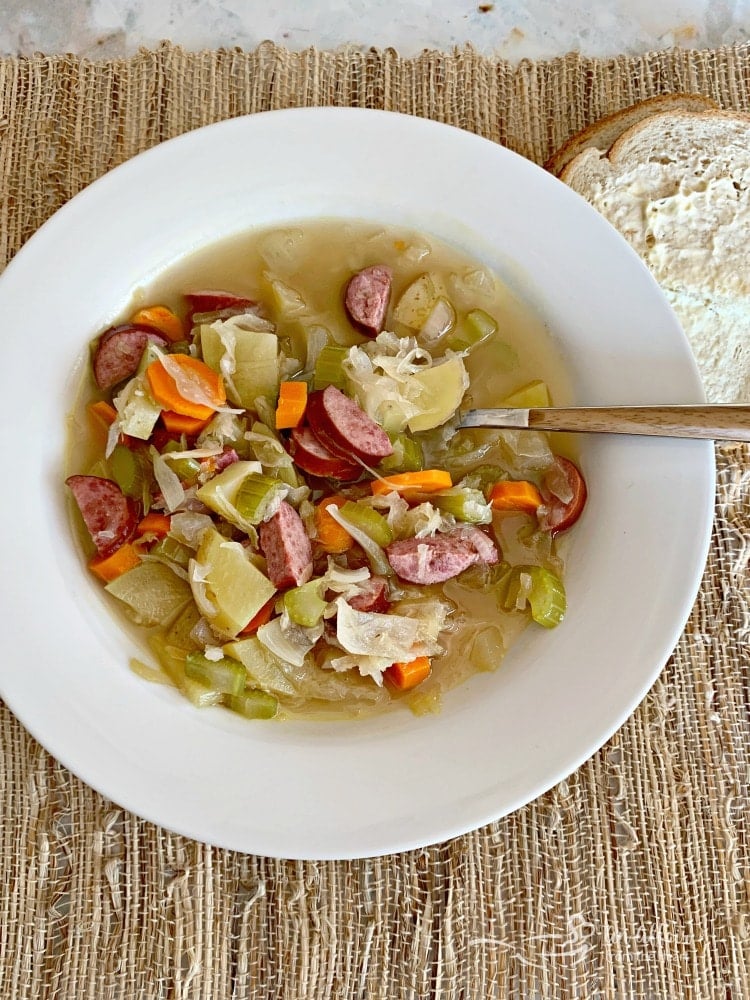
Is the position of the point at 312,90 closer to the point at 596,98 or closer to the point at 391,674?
the point at 596,98

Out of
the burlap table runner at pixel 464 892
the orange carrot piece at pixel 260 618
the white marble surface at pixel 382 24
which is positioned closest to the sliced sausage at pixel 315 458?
the orange carrot piece at pixel 260 618

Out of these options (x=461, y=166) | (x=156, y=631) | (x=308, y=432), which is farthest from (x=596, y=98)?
(x=156, y=631)

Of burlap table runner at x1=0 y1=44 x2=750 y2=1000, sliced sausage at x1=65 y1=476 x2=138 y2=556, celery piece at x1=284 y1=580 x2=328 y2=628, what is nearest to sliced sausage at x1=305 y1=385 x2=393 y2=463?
celery piece at x1=284 y1=580 x2=328 y2=628

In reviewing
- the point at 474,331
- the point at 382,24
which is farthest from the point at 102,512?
the point at 382,24

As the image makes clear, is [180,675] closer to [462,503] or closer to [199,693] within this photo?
[199,693]

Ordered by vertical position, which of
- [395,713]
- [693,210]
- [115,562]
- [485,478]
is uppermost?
[693,210]

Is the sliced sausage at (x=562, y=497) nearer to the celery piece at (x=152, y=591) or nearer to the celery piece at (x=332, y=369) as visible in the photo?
the celery piece at (x=332, y=369)

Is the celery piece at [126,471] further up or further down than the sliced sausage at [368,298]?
further down
